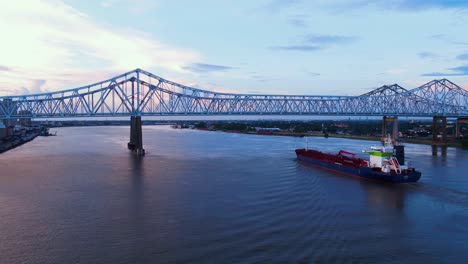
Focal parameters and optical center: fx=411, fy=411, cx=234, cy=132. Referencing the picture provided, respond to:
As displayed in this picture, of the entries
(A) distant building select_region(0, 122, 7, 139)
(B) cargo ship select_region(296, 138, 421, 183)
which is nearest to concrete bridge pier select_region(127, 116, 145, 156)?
(B) cargo ship select_region(296, 138, 421, 183)

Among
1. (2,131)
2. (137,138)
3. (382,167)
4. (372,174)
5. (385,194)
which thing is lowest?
(385,194)

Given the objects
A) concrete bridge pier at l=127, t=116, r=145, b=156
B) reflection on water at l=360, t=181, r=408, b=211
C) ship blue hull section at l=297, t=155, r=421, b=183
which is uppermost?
concrete bridge pier at l=127, t=116, r=145, b=156

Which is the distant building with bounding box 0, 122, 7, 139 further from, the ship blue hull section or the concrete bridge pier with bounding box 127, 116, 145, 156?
the ship blue hull section

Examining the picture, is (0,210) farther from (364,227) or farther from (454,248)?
(454,248)

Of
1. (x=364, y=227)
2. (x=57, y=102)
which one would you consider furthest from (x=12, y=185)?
(x=57, y=102)

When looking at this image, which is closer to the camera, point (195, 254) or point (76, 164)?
point (195, 254)

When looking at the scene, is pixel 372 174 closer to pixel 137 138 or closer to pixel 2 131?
pixel 137 138

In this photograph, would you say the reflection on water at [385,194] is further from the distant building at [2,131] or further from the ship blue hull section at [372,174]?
the distant building at [2,131]

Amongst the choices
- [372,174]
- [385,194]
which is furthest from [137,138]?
[385,194]

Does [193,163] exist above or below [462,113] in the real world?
below
